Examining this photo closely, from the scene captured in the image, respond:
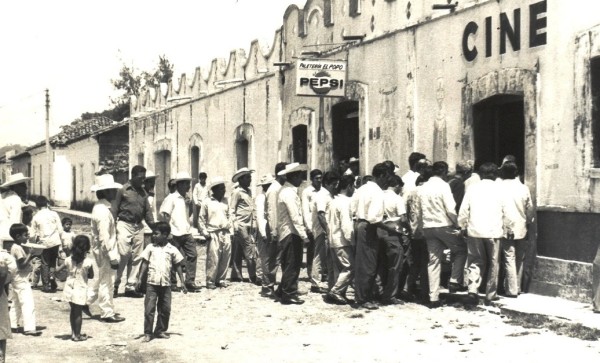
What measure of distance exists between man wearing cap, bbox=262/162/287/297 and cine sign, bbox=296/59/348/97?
3427mm

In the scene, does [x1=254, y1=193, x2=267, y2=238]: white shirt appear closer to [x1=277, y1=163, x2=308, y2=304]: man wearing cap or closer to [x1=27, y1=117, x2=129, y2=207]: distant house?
[x1=277, y1=163, x2=308, y2=304]: man wearing cap

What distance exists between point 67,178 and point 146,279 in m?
37.0

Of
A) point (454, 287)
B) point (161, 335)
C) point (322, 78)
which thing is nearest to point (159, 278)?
point (161, 335)

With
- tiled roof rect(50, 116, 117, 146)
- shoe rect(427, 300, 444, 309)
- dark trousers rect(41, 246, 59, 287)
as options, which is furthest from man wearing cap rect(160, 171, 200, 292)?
tiled roof rect(50, 116, 117, 146)

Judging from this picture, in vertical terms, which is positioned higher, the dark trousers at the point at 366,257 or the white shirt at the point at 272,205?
the white shirt at the point at 272,205

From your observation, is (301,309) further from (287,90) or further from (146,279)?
(287,90)

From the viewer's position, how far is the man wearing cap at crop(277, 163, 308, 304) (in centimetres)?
1010

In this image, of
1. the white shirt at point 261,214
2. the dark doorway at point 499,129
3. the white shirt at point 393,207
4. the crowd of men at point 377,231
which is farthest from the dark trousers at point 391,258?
the white shirt at point 261,214

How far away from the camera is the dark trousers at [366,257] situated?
9.71 m

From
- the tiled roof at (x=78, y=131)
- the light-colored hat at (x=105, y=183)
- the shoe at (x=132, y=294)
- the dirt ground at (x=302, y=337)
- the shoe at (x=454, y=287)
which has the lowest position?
the dirt ground at (x=302, y=337)

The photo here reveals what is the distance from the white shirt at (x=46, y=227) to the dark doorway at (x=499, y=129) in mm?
6158

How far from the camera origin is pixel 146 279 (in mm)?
8203

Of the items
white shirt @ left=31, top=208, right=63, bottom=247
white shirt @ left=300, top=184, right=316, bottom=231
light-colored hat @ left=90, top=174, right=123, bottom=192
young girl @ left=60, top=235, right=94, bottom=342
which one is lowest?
young girl @ left=60, top=235, right=94, bottom=342

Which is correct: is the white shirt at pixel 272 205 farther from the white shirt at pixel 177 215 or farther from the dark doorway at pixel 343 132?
the dark doorway at pixel 343 132
